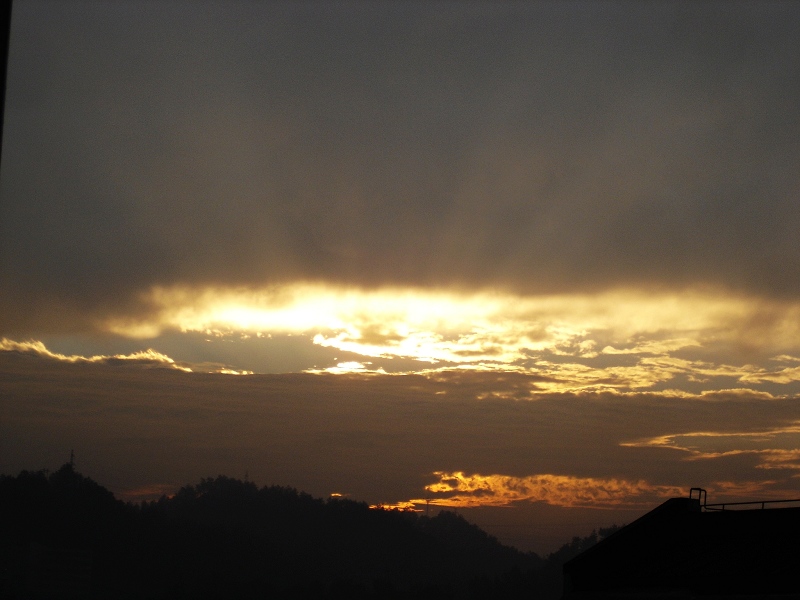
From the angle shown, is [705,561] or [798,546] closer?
[798,546]

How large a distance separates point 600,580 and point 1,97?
40.2 meters

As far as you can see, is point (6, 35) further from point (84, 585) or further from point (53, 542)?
point (53, 542)

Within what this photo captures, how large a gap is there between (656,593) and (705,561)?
3523 mm

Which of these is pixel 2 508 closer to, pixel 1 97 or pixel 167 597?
pixel 167 597

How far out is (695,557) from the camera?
3588 centimetres

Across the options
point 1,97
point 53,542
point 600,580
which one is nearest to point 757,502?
point 600,580

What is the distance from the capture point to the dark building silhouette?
1160 inches

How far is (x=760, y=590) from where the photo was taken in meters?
28.2

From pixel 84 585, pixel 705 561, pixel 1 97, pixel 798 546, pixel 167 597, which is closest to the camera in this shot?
pixel 1 97

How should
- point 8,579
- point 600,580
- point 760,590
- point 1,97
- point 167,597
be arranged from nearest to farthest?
point 1,97 → point 760,590 → point 600,580 → point 8,579 → point 167,597

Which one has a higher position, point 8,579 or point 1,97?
point 1,97

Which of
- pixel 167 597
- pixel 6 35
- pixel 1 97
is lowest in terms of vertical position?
pixel 167 597

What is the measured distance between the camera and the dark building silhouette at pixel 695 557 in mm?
29453

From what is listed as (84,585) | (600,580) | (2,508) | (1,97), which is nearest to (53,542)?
(2,508)
